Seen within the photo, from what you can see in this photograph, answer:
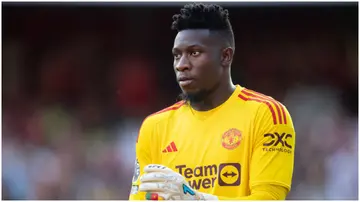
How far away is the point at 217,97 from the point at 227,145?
11.9 inches

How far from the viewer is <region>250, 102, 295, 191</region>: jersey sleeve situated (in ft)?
11.0

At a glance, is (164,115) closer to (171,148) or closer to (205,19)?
(171,148)

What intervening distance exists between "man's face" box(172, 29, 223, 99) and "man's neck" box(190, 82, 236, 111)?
8 cm

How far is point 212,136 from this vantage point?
362 cm

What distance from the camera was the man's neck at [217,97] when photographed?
3642 mm

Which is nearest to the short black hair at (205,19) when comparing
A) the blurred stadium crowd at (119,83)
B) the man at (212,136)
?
the man at (212,136)

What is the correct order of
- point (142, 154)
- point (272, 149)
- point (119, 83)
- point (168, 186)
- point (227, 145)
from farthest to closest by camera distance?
point (119, 83), point (142, 154), point (227, 145), point (272, 149), point (168, 186)

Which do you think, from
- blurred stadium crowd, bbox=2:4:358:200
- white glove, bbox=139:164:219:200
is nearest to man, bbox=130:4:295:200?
white glove, bbox=139:164:219:200

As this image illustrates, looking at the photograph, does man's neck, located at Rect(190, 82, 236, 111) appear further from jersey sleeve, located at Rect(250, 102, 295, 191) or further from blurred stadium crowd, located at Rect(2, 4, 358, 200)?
blurred stadium crowd, located at Rect(2, 4, 358, 200)

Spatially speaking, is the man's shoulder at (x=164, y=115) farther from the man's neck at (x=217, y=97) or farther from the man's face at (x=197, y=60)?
the man's face at (x=197, y=60)

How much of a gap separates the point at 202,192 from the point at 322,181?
4.40 metres

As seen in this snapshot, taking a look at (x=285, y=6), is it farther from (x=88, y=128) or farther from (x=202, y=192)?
(x=202, y=192)

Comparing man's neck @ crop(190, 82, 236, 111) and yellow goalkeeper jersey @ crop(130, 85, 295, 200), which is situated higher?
man's neck @ crop(190, 82, 236, 111)

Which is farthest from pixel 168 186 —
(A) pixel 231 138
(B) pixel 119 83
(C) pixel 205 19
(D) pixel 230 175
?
(B) pixel 119 83
